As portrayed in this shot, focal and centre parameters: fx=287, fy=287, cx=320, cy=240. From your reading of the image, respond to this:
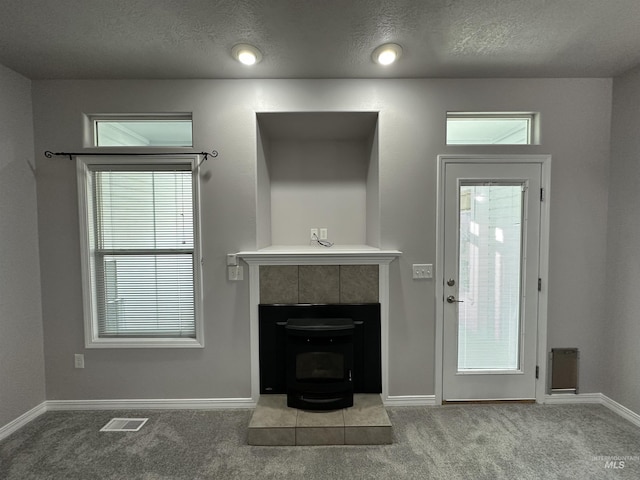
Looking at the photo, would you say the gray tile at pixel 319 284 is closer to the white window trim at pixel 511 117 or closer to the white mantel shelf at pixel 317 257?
the white mantel shelf at pixel 317 257

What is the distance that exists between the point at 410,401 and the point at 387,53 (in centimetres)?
264

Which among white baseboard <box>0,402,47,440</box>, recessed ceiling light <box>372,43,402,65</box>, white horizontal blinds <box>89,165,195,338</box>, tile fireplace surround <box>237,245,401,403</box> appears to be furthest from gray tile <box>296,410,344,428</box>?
recessed ceiling light <box>372,43,402,65</box>

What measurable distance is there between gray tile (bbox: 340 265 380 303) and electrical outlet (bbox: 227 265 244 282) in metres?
0.83

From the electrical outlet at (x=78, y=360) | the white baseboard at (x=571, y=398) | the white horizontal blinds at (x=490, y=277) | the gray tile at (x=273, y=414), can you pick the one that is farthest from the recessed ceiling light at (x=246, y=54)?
the white baseboard at (x=571, y=398)

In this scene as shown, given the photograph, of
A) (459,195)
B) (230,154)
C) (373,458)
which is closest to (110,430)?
(373,458)

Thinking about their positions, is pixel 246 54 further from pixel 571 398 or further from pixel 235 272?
pixel 571 398

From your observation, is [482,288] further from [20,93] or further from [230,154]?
[20,93]

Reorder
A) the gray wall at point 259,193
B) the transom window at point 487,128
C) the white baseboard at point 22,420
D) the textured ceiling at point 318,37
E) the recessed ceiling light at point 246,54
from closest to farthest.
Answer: the textured ceiling at point 318,37 → the recessed ceiling light at point 246,54 → the white baseboard at point 22,420 → the gray wall at point 259,193 → the transom window at point 487,128

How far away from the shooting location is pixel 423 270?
92.4 inches

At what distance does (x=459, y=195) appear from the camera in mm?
2334

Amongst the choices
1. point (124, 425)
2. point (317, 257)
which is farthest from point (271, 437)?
point (317, 257)

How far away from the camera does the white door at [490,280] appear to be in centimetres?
232

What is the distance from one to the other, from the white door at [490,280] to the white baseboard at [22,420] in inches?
129

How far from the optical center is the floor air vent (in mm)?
2119
